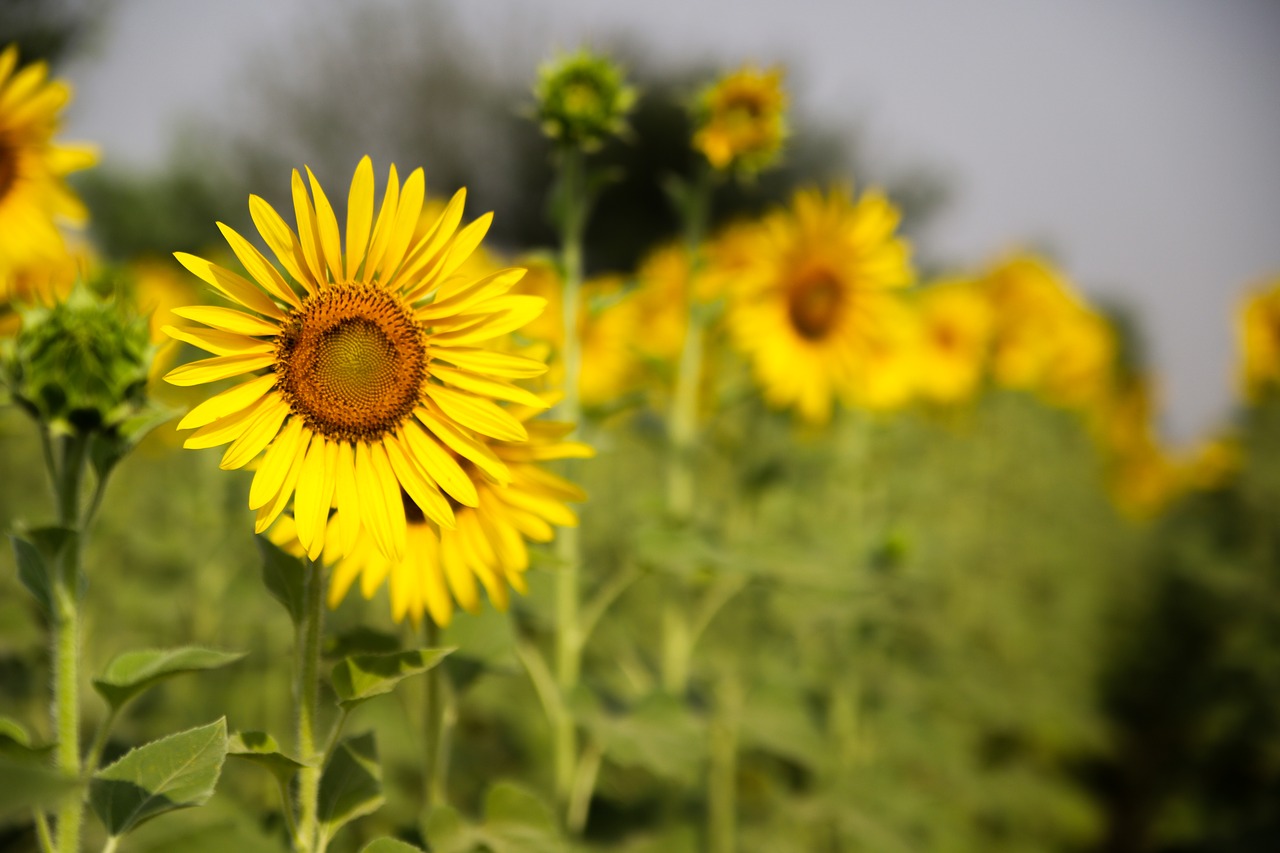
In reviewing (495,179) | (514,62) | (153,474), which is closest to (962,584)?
(153,474)

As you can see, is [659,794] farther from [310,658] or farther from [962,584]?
[962,584]

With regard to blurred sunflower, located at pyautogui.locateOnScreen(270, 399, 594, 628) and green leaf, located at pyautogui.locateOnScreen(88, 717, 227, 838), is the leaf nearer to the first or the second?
blurred sunflower, located at pyautogui.locateOnScreen(270, 399, 594, 628)

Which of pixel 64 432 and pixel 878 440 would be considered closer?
pixel 64 432

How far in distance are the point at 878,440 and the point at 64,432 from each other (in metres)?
2.57

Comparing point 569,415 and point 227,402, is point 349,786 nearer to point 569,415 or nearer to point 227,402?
point 227,402

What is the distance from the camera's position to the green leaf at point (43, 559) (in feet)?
2.82

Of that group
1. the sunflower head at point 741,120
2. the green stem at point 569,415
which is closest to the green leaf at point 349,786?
the green stem at point 569,415

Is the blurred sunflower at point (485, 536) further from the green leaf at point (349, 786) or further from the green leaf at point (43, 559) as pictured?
the green leaf at point (43, 559)

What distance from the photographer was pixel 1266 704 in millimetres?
3504

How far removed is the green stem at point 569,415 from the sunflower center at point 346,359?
1.98ft

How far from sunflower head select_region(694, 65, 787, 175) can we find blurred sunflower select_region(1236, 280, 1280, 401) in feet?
10.4

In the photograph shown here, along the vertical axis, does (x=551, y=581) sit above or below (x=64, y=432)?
below

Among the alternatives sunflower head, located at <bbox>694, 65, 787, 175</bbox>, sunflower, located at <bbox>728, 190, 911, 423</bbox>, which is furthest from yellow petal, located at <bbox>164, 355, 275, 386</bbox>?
sunflower, located at <bbox>728, 190, 911, 423</bbox>

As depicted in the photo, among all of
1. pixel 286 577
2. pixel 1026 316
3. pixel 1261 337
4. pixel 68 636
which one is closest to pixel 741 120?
pixel 286 577
